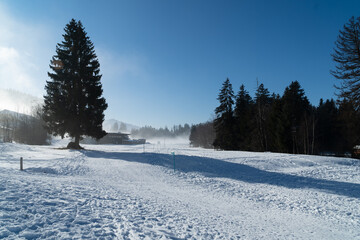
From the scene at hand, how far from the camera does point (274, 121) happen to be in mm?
33500

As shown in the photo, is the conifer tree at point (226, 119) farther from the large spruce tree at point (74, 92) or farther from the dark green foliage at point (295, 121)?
the large spruce tree at point (74, 92)

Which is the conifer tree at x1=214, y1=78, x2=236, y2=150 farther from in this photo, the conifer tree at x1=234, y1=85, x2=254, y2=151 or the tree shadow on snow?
the tree shadow on snow

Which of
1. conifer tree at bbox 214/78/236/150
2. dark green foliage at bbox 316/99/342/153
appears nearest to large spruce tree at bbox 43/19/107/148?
conifer tree at bbox 214/78/236/150

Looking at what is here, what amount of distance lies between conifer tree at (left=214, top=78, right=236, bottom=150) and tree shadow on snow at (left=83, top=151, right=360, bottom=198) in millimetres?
17298

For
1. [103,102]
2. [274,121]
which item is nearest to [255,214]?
[103,102]

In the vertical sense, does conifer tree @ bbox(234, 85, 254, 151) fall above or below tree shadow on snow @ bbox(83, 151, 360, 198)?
above

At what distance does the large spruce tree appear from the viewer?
76.3ft

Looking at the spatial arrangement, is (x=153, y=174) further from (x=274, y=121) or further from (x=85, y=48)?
(x=274, y=121)

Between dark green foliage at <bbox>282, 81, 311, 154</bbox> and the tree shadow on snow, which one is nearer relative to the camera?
the tree shadow on snow

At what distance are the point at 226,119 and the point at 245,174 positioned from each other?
817 inches

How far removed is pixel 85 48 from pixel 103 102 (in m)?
8.27

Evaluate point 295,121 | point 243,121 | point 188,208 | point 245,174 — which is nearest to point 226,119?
point 243,121

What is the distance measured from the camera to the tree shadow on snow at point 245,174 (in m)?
10.4

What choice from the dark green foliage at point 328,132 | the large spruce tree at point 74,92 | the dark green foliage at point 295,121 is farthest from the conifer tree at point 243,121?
the large spruce tree at point 74,92
